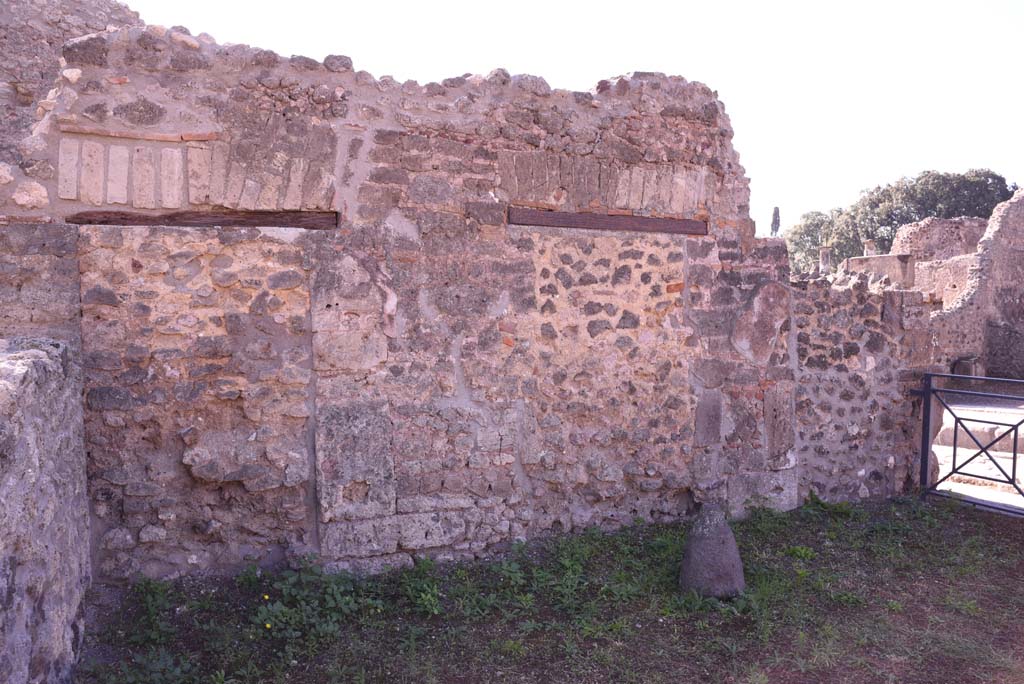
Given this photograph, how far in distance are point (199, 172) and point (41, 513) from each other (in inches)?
82.1

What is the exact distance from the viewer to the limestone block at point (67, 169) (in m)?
3.93

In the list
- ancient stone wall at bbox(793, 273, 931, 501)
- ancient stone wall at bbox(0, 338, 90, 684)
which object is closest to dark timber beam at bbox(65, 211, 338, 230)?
ancient stone wall at bbox(0, 338, 90, 684)

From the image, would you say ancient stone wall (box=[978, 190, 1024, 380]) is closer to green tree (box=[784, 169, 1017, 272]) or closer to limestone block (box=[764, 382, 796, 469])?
limestone block (box=[764, 382, 796, 469])

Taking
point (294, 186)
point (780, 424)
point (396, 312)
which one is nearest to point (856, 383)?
point (780, 424)

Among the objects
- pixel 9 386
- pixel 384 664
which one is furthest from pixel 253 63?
pixel 384 664

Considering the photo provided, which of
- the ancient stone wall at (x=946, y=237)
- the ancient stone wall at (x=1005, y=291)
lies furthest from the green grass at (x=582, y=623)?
the ancient stone wall at (x=946, y=237)

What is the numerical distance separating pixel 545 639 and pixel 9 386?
2.74 m

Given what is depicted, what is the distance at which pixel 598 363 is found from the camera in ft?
17.4

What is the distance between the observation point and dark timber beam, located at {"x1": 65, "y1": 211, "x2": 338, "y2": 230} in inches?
159

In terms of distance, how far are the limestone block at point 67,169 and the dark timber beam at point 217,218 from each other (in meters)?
0.12

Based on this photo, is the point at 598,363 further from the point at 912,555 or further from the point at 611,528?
the point at 912,555

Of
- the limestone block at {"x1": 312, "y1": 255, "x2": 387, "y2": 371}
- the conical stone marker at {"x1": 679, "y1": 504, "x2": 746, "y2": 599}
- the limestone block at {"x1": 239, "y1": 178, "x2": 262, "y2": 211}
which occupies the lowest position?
the conical stone marker at {"x1": 679, "y1": 504, "x2": 746, "y2": 599}

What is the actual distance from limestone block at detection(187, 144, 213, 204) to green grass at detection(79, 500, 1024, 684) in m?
2.12

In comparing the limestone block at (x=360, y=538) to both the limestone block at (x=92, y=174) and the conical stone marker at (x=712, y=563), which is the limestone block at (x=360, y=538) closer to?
the conical stone marker at (x=712, y=563)
